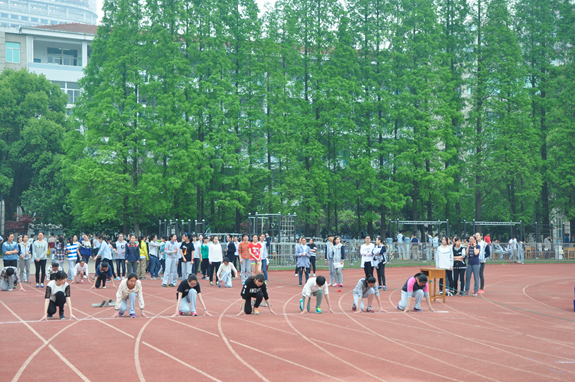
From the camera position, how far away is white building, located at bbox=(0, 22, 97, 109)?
184 feet

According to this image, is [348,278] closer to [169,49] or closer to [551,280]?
[551,280]

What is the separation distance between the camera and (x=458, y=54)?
4450 centimetres

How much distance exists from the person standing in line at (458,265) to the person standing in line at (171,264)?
950 cm

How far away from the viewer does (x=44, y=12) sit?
16838cm

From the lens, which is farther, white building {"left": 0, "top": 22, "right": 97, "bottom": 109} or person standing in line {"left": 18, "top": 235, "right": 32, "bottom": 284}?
white building {"left": 0, "top": 22, "right": 97, "bottom": 109}

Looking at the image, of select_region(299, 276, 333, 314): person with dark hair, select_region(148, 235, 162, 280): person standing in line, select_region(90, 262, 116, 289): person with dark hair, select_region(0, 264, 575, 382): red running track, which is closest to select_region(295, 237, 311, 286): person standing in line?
select_region(0, 264, 575, 382): red running track

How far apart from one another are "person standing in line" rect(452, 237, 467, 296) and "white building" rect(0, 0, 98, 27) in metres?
156

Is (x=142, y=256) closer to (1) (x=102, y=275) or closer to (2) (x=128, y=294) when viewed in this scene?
(1) (x=102, y=275)

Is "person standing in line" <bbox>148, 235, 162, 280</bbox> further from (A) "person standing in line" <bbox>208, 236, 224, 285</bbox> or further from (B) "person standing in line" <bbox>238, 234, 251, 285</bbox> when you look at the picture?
(B) "person standing in line" <bbox>238, 234, 251, 285</bbox>

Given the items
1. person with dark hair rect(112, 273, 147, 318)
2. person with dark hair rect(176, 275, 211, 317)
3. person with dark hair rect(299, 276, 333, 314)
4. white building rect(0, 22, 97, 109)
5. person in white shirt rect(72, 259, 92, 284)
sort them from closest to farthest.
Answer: person with dark hair rect(112, 273, 147, 318) → person with dark hair rect(176, 275, 211, 317) → person with dark hair rect(299, 276, 333, 314) → person in white shirt rect(72, 259, 92, 284) → white building rect(0, 22, 97, 109)

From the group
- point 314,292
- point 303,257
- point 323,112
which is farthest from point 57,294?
point 323,112

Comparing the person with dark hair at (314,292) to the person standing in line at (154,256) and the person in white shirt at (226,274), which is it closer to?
the person in white shirt at (226,274)

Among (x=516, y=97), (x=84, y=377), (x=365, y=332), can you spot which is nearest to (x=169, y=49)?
(x=516, y=97)

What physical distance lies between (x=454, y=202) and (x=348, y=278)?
19.3 m
